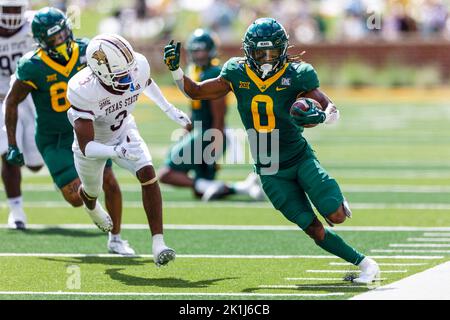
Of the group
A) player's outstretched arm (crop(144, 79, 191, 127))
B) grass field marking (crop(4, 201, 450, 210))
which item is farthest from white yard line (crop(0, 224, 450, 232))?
player's outstretched arm (crop(144, 79, 191, 127))

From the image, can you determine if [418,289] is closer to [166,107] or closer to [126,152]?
[126,152]

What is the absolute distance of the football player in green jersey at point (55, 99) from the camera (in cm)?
855

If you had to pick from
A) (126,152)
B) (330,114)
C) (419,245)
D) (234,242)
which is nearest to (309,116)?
(330,114)

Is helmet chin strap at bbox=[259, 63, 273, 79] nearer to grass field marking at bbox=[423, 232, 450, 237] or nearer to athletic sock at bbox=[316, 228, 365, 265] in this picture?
athletic sock at bbox=[316, 228, 365, 265]

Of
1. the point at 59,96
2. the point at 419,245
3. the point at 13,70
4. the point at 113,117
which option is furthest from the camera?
the point at 13,70

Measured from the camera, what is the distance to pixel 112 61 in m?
7.39

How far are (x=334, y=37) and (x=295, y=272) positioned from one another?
19.9 m

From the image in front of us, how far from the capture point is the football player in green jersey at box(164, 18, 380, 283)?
7102 mm

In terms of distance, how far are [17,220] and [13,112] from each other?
55.8 inches

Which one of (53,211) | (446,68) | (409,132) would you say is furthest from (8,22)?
(446,68)

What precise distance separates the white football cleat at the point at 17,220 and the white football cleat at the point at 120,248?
5.04 feet

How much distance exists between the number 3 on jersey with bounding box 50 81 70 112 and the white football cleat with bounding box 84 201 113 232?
1.09 meters

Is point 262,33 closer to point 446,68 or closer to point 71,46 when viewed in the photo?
point 71,46

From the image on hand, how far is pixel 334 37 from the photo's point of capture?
2706 cm
